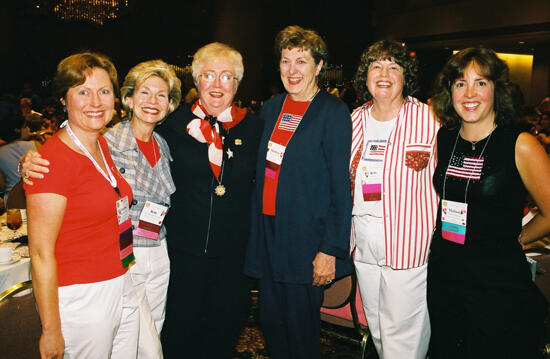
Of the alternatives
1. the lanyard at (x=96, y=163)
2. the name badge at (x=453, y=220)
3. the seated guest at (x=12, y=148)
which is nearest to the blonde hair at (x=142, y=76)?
the lanyard at (x=96, y=163)

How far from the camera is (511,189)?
6.09ft

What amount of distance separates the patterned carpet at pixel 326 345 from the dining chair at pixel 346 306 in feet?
0.96

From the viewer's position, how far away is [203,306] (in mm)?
2326

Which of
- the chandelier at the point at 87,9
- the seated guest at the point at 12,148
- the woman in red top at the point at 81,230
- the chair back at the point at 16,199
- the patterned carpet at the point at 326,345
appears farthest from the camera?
the chandelier at the point at 87,9

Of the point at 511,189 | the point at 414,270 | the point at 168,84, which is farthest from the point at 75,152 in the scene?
the point at 511,189

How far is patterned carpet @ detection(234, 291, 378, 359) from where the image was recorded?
2.90m

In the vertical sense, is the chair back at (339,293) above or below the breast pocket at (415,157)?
below

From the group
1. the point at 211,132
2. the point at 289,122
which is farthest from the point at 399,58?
the point at 211,132

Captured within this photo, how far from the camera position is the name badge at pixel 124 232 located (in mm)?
1735

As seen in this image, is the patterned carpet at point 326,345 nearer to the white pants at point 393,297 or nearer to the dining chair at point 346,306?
the dining chair at point 346,306

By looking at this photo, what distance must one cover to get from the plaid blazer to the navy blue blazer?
612 millimetres

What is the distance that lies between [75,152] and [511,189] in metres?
1.89

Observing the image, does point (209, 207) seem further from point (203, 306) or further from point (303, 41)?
point (303, 41)

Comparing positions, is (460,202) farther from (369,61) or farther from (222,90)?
(222,90)
